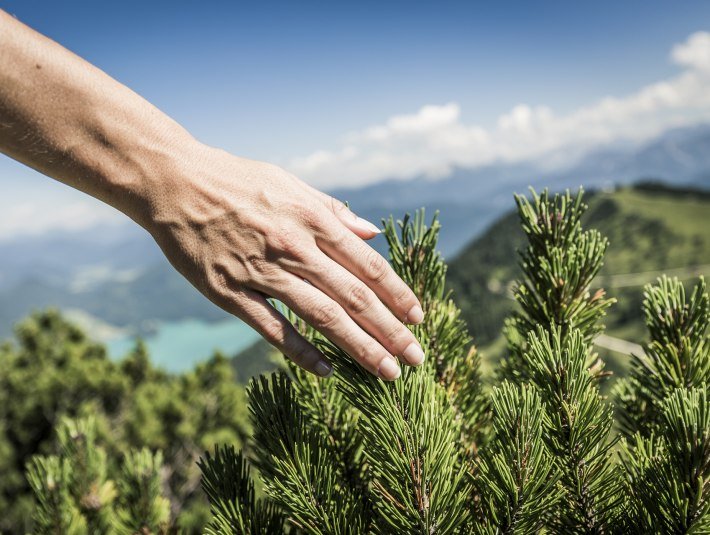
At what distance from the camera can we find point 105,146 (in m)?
1.20

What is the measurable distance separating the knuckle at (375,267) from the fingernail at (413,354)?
215mm

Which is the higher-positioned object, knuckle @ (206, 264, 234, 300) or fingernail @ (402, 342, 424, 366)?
knuckle @ (206, 264, 234, 300)

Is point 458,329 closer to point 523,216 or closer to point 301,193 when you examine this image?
point 523,216

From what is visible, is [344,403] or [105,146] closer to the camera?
[105,146]

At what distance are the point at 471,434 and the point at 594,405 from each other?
0.55 metres

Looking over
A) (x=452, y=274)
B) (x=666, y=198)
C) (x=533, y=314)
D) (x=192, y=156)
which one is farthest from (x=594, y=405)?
(x=666, y=198)

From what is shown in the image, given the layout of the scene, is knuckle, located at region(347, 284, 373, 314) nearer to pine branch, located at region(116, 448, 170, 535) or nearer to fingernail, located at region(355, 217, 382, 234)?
fingernail, located at region(355, 217, 382, 234)

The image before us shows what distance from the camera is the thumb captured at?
4.59 ft

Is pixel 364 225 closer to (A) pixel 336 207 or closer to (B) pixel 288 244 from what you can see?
(A) pixel 336 207

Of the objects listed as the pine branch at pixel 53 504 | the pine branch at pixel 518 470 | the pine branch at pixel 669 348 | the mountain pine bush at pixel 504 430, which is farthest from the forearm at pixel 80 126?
the pine branch at pixel 669 348

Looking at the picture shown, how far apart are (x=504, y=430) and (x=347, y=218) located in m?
0.79

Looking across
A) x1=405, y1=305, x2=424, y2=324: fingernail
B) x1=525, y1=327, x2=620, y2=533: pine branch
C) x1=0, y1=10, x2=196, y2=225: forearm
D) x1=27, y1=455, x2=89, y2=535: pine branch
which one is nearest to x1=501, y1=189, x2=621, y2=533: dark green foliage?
x1=525, y1=327, x2=620, y2=533: pine branch

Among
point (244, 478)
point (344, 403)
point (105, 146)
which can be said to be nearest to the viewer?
point (105, 146)

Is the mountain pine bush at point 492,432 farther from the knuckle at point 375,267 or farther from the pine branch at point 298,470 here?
the knuckle at point 375,267
